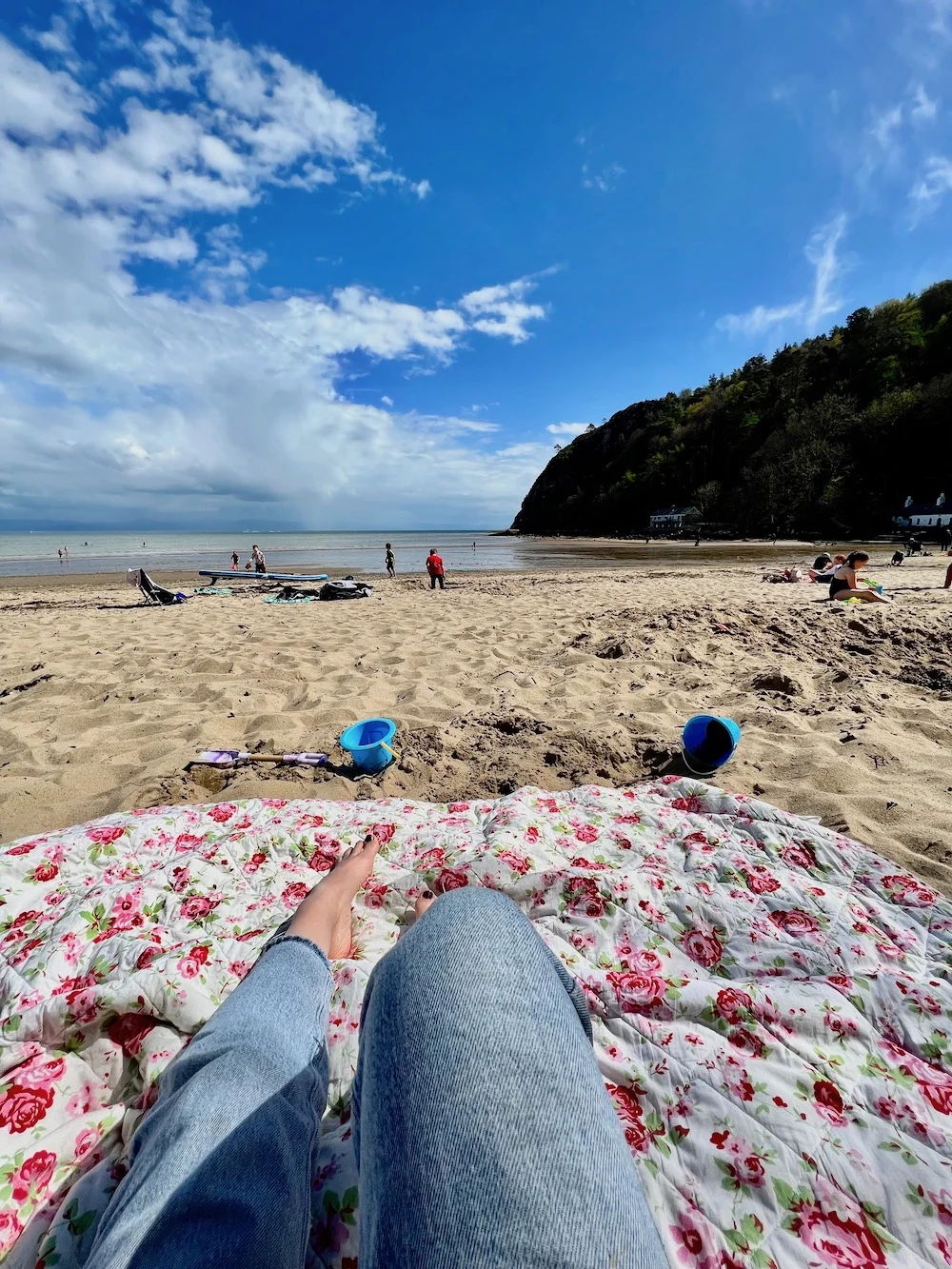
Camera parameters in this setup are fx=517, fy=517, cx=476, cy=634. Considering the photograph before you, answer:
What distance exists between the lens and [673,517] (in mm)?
60562

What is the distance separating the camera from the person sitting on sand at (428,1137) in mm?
589

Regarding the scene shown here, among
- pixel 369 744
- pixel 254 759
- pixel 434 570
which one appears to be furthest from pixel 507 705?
pixel 434 570

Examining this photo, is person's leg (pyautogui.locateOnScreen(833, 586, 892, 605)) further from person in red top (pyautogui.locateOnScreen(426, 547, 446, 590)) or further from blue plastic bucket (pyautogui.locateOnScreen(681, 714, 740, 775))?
person in red top (pyautogui.locateOnScreen(426, 547, 446, 590))

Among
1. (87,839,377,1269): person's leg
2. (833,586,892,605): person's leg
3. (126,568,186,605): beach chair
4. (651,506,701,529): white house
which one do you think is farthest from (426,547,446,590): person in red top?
(651,506,701,529): white house

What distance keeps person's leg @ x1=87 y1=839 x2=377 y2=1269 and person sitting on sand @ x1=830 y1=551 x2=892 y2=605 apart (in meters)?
7.98

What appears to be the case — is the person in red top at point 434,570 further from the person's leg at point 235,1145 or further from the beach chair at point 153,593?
the person's leg at point 235,1145

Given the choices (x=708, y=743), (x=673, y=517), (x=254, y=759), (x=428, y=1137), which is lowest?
(x=254, y=759)

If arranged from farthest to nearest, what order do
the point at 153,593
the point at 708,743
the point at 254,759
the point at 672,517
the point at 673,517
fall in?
the point at 672,517
the point at 673,517
the point at 153,593
the point at 254,759
the point at 708,743

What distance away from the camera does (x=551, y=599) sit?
917 centimetres

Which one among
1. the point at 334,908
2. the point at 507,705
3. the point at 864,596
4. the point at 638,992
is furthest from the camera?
the point at 864,596

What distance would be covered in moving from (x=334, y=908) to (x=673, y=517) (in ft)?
214

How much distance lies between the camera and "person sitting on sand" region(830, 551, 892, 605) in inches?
275

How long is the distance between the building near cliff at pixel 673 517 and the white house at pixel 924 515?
19.1 metres

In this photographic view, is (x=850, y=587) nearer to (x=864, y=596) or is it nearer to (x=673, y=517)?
(x=864, y=596)
